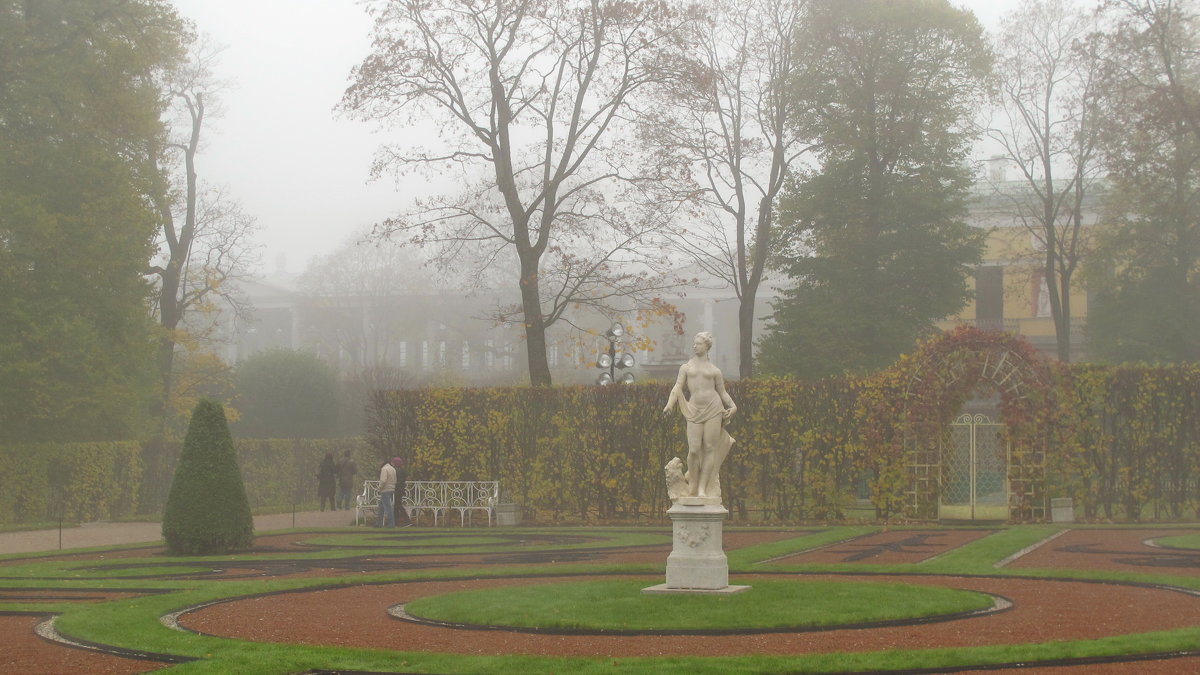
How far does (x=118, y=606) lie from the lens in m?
13.7

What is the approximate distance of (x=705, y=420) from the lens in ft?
48.1

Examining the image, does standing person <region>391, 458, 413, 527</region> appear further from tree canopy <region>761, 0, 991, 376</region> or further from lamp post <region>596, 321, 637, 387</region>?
tree canopy <region>761, 0, 991, 376</region>

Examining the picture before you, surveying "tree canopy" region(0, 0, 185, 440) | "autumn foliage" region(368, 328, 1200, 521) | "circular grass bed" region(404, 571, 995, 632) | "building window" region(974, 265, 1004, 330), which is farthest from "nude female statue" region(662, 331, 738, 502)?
"building window" region(974, 265, 1004, 330)

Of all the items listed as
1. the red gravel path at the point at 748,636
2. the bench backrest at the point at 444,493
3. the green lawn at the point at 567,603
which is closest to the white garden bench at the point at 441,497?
the bench backrest at the point at 444,493

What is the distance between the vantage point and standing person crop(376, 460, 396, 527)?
28.2 m

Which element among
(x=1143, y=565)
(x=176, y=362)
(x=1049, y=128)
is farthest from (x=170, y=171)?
(x=1143, y=565)

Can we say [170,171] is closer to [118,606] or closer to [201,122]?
[201,122]

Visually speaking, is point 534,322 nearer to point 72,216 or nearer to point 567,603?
point 72,216

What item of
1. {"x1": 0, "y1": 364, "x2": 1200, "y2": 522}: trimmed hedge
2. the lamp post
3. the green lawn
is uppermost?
the lamp post

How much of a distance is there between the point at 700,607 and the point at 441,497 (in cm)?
1791

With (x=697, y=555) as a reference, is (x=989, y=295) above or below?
above

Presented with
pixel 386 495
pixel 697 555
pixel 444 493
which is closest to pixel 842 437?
pixel 444 493

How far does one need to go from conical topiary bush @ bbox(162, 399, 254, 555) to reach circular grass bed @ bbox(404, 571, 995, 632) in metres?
7.67

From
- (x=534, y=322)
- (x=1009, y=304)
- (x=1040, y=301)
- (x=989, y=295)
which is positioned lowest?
(x=534, y=322)
